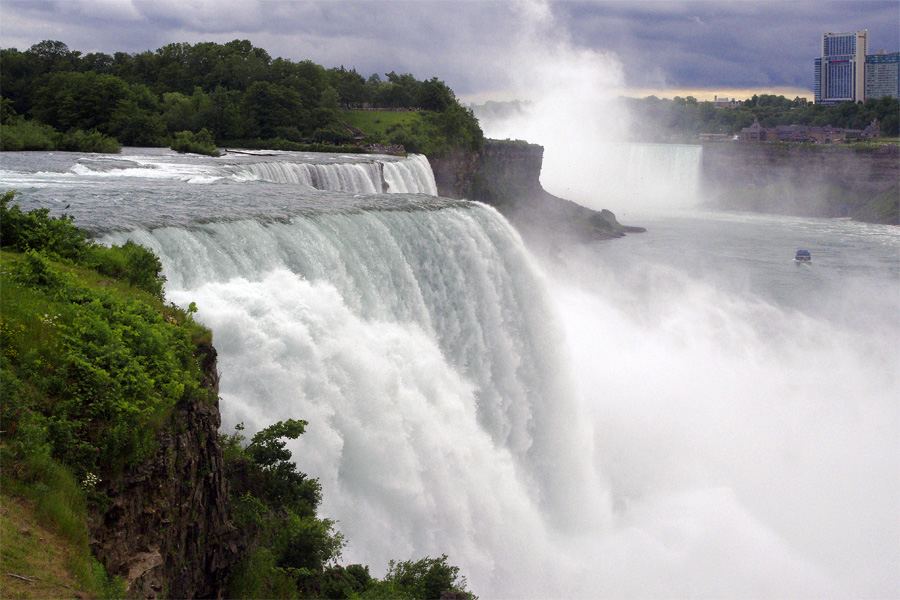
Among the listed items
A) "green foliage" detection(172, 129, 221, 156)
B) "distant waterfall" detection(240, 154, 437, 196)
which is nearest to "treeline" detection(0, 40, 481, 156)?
"green foliage" detection(172, 129, 221, 156)

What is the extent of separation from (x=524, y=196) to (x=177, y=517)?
46155mm

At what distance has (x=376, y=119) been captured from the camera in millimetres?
50219

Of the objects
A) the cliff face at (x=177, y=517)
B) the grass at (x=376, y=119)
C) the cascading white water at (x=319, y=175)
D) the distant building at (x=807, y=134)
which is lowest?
the cliff face at (x=177, y=517)

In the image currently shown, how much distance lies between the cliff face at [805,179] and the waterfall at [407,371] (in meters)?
52.9

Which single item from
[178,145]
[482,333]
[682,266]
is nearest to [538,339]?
[482,333]

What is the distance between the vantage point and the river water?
35.4 feet

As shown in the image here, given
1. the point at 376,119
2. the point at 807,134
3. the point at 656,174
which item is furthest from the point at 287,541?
the point at 807,134

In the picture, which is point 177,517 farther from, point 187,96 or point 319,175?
point 187,96

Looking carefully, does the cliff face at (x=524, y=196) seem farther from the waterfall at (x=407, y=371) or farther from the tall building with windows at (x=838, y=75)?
the tall building with windows at (x=838, y=75)

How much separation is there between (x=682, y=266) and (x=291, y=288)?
32.7 meters

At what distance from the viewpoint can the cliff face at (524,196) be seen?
47625 mm

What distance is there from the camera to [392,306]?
555 inches

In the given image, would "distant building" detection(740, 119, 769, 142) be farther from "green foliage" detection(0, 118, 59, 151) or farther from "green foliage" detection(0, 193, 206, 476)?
"green foliage" detection(0, 193, 206, 476)

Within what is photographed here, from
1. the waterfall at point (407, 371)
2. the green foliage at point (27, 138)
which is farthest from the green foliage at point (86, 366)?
the green foliage at point (27, 138)
